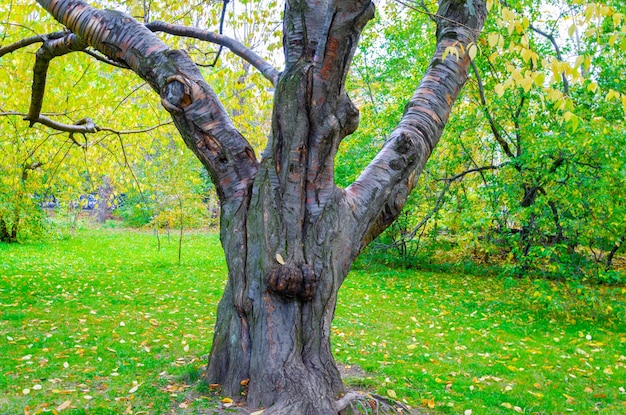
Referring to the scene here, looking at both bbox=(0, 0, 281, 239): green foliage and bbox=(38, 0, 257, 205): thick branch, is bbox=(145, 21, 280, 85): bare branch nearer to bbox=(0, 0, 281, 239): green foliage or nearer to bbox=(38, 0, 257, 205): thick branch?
bbox=(38, 0, 257, 205): thick branch

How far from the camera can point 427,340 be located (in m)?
6.35

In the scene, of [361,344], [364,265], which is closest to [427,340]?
[361,344]

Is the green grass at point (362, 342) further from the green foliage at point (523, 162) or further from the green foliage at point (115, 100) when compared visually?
the green foliage at point (115, 100)

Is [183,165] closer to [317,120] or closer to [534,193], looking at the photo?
[534,193]

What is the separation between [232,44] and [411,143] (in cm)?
185

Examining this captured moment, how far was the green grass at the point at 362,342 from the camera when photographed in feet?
13.8

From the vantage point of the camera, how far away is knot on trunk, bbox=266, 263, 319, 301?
312 centimetres

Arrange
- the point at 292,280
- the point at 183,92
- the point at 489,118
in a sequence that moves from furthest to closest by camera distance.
A: the point at 489,118, the point at 183,92, the point at 292,280

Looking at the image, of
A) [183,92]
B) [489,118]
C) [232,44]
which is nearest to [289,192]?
[183,92]

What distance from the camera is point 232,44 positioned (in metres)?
4.28

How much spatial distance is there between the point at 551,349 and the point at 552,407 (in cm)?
204

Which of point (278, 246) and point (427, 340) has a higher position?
point (278, 246)

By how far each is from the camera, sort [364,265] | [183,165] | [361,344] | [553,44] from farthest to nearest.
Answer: [364,265] < [183,165] < [553,44] < [361,344]

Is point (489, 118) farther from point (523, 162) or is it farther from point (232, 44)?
point (232, 44)
